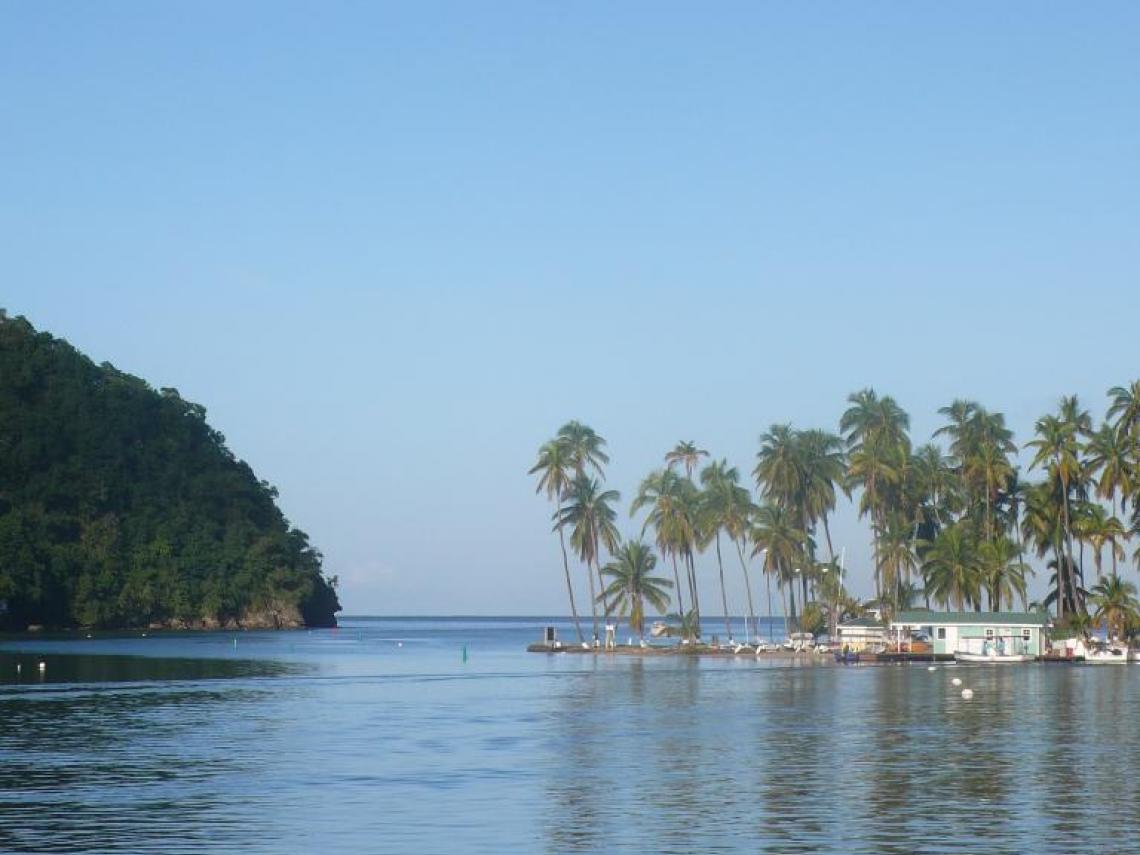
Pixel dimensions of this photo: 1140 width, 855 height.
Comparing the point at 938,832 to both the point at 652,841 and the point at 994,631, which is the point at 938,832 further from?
the point at 994,631

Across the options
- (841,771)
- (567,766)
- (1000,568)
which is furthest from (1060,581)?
(567,766)

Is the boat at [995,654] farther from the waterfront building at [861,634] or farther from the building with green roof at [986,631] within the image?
the waterfront building at [861,634]

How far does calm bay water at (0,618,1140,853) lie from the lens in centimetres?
3444

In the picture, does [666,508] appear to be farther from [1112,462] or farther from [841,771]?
[841,771]

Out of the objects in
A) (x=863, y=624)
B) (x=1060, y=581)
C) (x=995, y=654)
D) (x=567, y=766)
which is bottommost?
(x=567, y=766)

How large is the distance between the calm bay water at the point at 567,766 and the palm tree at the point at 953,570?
38.7 metres

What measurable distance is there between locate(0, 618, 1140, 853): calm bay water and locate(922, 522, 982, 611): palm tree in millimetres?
38697

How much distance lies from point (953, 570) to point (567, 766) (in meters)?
95.2

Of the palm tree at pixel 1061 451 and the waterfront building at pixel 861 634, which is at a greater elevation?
the palm tree at pixel 1061 451

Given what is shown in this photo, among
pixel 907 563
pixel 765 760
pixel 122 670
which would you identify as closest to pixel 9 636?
pixel 122 670

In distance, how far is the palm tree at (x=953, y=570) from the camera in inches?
5438

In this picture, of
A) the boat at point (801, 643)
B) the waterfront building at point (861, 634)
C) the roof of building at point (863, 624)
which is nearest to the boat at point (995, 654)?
the waterfront building at point (861, 634)

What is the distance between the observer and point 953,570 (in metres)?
138

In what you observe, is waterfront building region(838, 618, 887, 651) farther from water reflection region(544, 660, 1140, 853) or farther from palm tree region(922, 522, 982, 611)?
water reflection region(544, 660, 1140, 853)
